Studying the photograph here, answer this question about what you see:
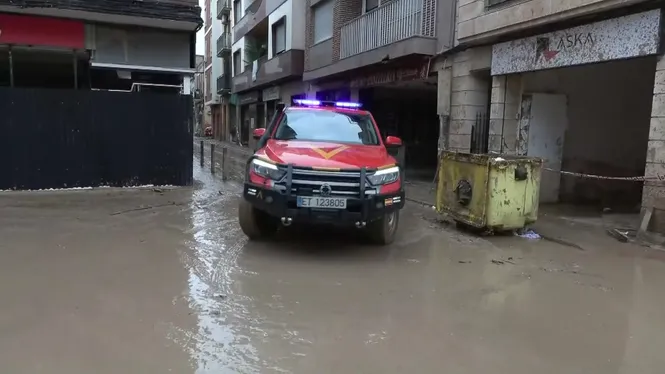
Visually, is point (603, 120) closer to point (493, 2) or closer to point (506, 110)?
point (506, 110)

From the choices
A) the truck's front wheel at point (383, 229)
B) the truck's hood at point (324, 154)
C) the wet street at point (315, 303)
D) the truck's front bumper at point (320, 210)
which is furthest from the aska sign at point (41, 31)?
the truck's front wheel at point (383, 229)

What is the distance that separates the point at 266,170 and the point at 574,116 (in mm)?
8284

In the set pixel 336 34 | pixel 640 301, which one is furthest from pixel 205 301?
pixel 336 34

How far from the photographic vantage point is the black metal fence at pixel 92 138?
415 inches

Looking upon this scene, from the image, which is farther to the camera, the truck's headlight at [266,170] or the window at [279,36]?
the window at [279,36]

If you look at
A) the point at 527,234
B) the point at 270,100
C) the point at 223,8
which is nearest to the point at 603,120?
the point at 527,234

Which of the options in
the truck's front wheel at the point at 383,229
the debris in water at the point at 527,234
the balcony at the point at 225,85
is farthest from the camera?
the balcony at the point at 225,85

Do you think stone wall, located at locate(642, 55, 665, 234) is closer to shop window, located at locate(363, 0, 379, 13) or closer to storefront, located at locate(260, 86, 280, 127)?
shop window, located at locate(363, 0, 379, 13)

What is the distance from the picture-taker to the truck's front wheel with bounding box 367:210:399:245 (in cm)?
668

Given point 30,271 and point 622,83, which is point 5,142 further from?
point 622,83

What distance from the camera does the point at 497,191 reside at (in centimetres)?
748

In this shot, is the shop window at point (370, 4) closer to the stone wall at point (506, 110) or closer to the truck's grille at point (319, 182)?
the stone wall at point (506, 110)

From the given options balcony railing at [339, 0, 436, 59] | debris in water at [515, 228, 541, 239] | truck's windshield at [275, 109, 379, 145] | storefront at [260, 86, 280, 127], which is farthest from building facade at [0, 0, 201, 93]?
storefront at [260, 86, 280, 127]

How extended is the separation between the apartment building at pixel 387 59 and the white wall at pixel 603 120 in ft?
9.73
